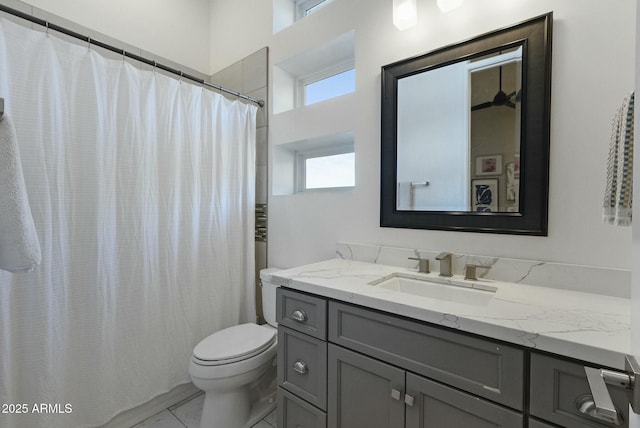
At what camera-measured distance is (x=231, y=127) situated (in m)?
1.94

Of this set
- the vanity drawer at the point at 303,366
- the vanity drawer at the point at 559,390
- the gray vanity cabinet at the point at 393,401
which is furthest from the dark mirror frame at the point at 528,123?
the vanity drawer at the point at 303,366

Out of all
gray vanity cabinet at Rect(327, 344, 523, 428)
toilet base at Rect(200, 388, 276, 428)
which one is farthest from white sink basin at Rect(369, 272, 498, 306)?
toilet base at Rect(200, 388, 276, 428)

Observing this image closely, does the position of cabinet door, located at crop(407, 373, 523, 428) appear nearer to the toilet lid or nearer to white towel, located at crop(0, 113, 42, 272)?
the toilet lid

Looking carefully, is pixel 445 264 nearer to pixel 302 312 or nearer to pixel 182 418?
pixel 302 312

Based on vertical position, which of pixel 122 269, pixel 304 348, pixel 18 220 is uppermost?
pixel 18 220

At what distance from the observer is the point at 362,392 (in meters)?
1.01

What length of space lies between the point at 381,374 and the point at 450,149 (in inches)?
39.7

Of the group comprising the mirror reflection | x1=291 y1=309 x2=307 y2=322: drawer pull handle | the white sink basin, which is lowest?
x1=291 y1=309 x2=307 y2=322: drawer pull handle

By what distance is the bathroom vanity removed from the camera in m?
0.69

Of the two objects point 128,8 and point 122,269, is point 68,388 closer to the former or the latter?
point 122,269

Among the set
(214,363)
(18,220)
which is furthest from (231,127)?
(214,363)

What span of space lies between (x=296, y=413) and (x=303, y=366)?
0.23 meters

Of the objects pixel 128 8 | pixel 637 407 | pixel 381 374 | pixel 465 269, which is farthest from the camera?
pixel 128 8

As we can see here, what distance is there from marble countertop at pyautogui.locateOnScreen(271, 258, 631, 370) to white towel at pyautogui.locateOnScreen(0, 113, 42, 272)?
31.9 inches
